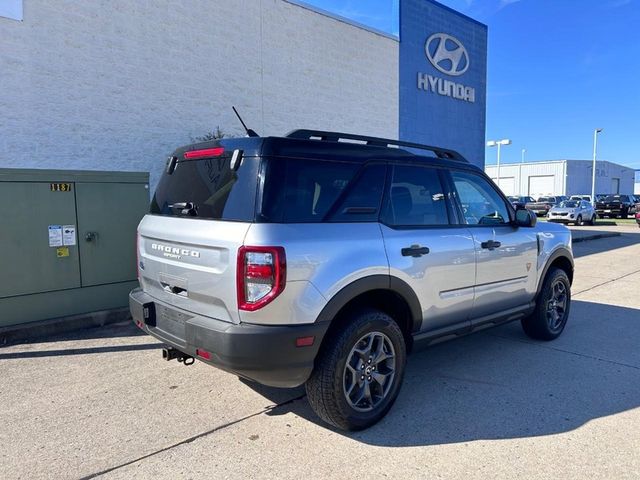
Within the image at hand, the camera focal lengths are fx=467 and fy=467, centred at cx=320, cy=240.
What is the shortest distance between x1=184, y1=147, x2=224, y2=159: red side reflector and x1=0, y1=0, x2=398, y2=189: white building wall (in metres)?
5.31

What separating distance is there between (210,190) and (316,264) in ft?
3.18

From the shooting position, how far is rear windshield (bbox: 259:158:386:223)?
9.66 ft

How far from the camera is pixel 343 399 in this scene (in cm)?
316

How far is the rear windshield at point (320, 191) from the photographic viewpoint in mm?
2943

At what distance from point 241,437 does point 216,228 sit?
1.45m

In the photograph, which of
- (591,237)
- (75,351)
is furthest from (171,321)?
(591,237)

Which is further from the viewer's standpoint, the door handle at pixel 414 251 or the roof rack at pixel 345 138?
the door handle at pixel 414 251

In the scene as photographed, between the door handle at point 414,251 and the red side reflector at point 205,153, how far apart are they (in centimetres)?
152

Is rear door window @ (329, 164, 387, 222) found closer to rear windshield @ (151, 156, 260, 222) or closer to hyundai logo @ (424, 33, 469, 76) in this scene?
rear windshield @ (151, 156, 260, 222)

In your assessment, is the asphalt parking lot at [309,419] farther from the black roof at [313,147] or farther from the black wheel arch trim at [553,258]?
the black roof at [313,147]

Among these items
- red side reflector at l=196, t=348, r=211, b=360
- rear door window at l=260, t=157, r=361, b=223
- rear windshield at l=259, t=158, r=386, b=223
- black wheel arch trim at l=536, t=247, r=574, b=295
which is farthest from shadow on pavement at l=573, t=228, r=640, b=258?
red side reflector at l=196, t=348, r=211, b=360

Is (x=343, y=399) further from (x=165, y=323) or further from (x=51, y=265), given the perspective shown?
(x=51, y=265)

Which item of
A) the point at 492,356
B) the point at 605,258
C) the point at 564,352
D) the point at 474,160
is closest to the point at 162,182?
the point at 492,356

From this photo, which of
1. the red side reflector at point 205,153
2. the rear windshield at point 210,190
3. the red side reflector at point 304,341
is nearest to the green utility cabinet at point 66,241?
the rear windshield at point 210,190
